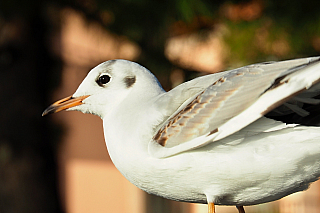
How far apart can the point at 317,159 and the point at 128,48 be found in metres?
1.74

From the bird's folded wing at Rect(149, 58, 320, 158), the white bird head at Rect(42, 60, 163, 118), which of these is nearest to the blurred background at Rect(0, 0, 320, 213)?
the white bird head at Rect(42, 60, 163, 118)

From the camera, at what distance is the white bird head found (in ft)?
2.68

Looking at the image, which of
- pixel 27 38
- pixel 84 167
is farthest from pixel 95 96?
pixel 84 167

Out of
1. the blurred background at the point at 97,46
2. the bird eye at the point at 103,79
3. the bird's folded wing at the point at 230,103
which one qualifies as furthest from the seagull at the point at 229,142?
the blurred background at the point at 97,46

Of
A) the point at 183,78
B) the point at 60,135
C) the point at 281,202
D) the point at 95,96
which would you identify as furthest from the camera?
the point at 281,202

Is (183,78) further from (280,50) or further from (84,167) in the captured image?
(84,167)

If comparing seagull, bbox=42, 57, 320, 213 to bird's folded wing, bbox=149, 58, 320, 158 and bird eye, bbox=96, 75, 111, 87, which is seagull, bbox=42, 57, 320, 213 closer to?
bird's folded wing, bbox=149, 58, 320, 158

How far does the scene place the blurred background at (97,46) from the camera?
76.8 inches

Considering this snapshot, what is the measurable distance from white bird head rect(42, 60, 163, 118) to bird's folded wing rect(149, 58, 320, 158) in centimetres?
10

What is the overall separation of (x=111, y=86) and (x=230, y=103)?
11.4 inches

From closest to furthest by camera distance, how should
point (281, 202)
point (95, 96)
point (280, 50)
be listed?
point (95, 96) → point (280, 50) → point (281, 202)

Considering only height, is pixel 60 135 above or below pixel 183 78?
below

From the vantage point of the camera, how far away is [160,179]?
2.25 ft

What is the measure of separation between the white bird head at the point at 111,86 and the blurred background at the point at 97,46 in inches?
40.1
